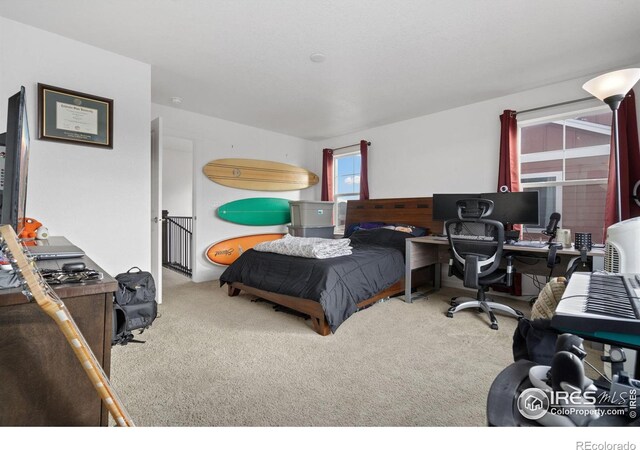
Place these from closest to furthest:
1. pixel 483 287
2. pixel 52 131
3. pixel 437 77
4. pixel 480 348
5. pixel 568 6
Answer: pixel 568 6
pixel 480 348
pixel 52 131
pixel 483 287
pixel 437 77

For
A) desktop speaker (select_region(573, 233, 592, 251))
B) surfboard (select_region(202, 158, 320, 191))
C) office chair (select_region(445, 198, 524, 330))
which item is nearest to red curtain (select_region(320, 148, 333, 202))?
surfboard (select_region(202, 158, 320, 191))

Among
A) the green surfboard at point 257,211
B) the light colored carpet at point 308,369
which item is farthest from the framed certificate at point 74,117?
the green surfboard at point 257,211

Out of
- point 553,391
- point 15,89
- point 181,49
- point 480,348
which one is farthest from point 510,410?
point 15,89

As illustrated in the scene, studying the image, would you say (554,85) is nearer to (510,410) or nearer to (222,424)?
(510,410)

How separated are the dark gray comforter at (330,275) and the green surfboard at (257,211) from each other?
1.42 m

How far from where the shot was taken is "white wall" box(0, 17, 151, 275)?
7.50ft

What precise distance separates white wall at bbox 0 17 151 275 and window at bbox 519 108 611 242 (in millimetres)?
3916

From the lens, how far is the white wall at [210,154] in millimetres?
4113

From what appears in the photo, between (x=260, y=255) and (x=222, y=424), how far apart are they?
6.30 feet

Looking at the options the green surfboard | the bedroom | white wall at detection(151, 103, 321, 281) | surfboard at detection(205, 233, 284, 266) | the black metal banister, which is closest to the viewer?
the bedroom

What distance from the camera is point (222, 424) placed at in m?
1.40

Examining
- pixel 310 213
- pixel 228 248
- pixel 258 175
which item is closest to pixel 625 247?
pixel 310 213

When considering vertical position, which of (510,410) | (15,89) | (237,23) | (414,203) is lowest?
(510,410)

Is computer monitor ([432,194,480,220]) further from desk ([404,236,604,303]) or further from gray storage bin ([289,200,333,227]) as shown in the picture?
gray storage bin ([289,200,333,227])
